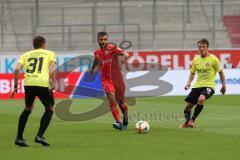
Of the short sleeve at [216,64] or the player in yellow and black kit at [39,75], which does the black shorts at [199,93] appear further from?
the player in yellow and black kit at [39,75]

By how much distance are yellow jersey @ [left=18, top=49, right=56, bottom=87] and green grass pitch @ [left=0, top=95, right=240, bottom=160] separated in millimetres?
1153

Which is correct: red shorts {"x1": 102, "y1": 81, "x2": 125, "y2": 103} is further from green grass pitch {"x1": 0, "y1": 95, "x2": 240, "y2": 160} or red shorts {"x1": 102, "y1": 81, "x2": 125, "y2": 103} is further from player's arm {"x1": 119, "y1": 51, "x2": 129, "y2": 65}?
Result: green grass pitch {"x1": 0, "y1": 95, "x2": 240, "y2": 160}

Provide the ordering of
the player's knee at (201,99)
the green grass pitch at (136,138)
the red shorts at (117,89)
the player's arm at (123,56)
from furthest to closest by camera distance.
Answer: the player's knee at (201,99)
the red shorts at (117,89)
the player's arm at (123,56)
the green grass pitch at (136,138)

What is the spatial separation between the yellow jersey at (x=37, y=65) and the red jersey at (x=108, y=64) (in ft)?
13.5

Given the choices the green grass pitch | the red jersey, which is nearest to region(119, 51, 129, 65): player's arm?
the red jersey

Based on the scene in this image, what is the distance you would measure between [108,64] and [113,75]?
0.28 m

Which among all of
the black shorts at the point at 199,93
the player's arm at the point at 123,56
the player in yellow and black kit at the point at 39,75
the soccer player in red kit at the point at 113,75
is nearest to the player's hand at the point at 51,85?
the player in yellow and black kit at the point at 39,75

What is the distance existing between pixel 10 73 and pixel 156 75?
6.16m

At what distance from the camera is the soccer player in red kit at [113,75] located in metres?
17.3

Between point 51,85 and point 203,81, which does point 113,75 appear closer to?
point 203,81

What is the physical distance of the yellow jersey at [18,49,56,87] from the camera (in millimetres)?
13398

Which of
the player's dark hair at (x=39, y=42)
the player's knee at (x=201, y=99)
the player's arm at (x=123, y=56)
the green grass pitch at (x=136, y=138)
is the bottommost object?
the green grass pitch at (x=136, y=138)

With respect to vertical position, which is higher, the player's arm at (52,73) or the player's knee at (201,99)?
the player's arm at (52,73)

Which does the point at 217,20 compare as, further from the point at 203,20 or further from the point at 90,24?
the point at 90,24
